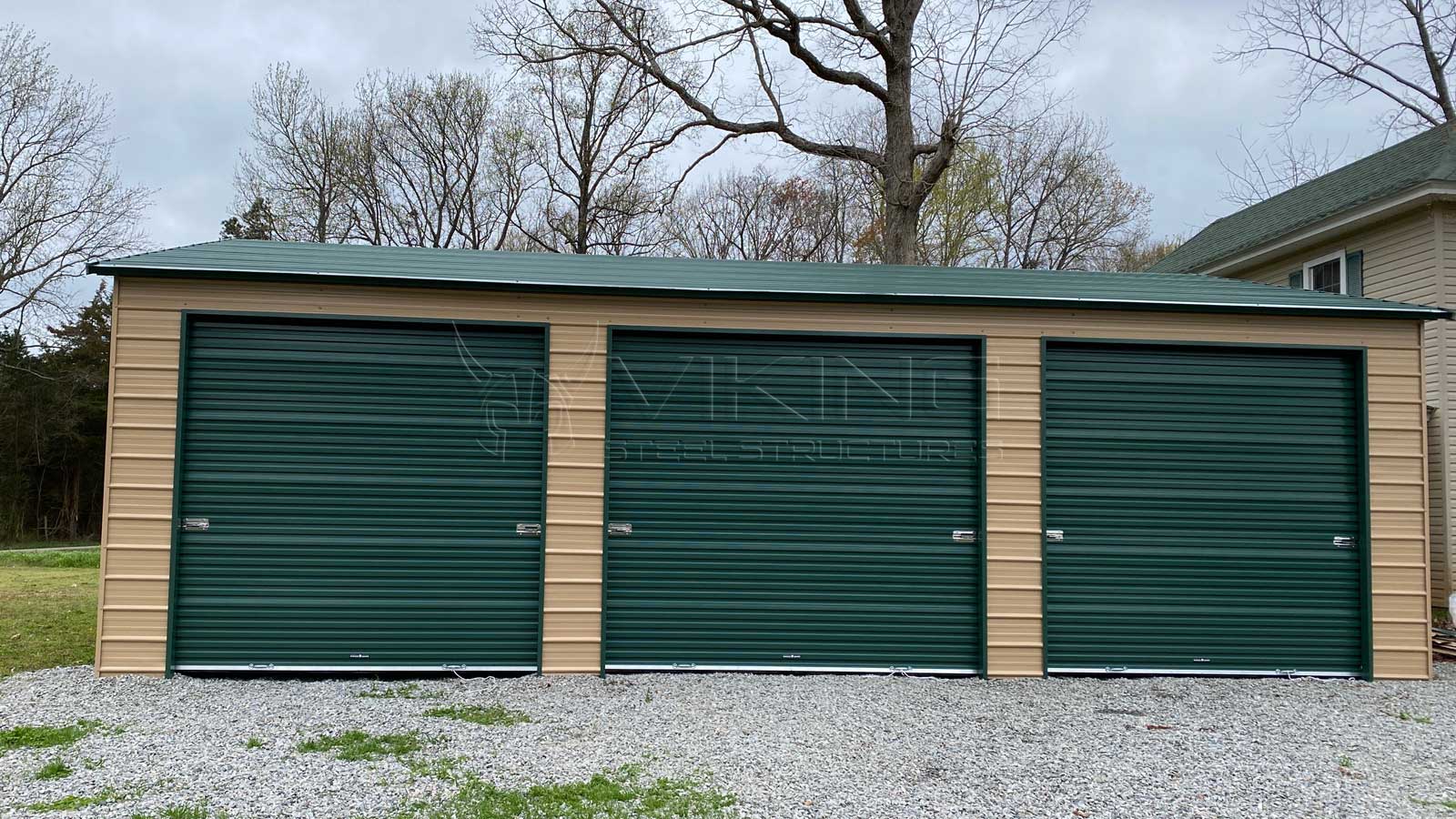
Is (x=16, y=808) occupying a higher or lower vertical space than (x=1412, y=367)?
lower

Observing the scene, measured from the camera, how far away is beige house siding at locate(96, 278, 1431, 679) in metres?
5.55

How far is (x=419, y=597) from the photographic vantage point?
19.0 ft

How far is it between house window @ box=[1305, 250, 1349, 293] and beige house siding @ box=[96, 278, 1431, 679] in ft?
18.8

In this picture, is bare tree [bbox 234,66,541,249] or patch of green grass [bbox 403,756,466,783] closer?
patch of green grass [bbox 403,756,466,783]

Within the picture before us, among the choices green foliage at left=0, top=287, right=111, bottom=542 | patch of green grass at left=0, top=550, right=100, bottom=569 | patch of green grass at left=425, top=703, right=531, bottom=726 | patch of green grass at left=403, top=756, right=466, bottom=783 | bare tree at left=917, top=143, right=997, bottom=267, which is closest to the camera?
patch of green grass at left=403, top=756, right=466, bottom=783

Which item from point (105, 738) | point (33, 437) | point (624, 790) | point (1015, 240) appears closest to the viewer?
point (624, 790)

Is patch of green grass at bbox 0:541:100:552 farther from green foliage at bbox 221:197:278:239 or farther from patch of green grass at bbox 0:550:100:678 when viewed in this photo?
green foliage at bbox 221:197:278:239

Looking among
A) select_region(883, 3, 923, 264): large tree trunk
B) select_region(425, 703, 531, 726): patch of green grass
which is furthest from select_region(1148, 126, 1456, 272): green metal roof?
select_region(425, 703, 531, 726): patch of green grass

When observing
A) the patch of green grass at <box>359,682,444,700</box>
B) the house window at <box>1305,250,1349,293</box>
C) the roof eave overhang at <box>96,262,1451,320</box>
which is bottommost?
the patch of green grass at <box>359,682,444,700</box>

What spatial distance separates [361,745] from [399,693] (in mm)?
1065

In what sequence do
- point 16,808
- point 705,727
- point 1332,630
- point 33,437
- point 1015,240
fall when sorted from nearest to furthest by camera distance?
point 16,808, point 705,727, point 1332,630, point 33,437, point 1015,240

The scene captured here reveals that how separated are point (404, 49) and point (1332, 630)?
2326 cm

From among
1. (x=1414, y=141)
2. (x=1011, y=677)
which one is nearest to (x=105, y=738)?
(x=1011, y=677)

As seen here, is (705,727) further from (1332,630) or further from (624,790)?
(1332,630)
